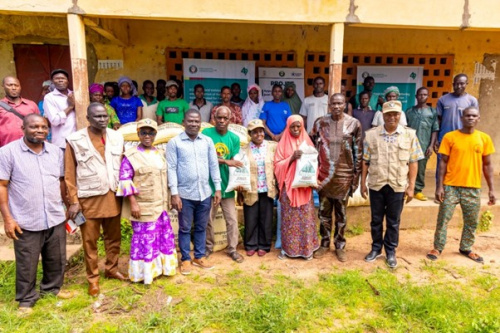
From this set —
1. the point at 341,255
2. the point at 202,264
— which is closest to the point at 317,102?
the point at 341,255

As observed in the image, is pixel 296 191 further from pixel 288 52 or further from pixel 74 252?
pixel 288 52

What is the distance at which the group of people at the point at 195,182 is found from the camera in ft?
10.4

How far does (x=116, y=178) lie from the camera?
3.41m

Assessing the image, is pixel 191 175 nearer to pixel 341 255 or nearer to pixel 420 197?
pixel 341 255

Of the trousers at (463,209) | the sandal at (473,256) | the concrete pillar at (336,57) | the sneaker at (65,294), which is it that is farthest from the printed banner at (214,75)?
the sandal at (473,256)

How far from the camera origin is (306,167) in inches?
155

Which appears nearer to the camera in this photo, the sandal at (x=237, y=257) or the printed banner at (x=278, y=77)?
the sandal at (x=237, y=257)

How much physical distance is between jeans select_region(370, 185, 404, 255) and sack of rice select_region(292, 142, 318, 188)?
748 millimetres

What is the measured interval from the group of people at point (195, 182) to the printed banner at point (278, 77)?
296cm

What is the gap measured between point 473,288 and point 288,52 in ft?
17.0

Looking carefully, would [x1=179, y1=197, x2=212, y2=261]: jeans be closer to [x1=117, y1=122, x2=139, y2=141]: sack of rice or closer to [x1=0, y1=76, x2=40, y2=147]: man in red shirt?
[x1=117, y1=122, x2=139, y2=141]: sack of rice

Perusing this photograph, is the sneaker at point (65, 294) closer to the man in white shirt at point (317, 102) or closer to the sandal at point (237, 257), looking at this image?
the sandal at point (237, 257)

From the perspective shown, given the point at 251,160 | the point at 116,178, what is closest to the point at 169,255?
the point at 116,178

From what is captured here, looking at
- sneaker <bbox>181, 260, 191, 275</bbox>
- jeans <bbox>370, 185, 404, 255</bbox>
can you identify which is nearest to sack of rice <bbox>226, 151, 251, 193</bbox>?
sneaker <bbox>181, 260, 191, 275</bbox>
